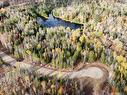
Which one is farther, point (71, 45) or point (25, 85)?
point (71, 45)

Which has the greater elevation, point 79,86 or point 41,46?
point 41,46

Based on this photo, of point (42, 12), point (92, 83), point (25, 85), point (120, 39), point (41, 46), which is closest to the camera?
point (25, 85)

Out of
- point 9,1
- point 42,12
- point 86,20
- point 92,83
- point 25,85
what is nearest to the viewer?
point 25,85

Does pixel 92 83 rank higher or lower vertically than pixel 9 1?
lower

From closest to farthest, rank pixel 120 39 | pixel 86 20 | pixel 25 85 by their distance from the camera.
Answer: pixel 25 85, pixel 120 39, pixel 86 20

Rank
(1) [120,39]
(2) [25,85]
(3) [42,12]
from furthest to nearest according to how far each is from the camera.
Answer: (3) [42,12] → (1) [120,39] → (2) [25,85]

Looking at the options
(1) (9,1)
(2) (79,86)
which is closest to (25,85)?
(2) (79,86)

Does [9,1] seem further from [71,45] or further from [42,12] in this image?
[71,45]

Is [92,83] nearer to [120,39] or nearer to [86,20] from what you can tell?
[120,39]

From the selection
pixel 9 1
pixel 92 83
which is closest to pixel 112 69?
pixel 92 83
